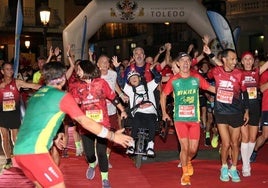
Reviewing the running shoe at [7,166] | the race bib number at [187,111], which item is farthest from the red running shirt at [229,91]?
the running shoe at [7,166]

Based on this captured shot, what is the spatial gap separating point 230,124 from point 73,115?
3346 mm

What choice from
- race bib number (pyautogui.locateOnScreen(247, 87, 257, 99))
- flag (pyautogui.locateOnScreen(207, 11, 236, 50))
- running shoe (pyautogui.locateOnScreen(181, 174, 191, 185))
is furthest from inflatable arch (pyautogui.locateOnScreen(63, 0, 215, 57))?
running shoe (pyautogui.locateOnScreen(181, 174, 191, 185))

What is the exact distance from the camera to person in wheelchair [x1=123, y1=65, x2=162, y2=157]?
27.7 ft

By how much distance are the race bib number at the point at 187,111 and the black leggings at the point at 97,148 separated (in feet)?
3.92

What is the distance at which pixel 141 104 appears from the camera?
8.45m

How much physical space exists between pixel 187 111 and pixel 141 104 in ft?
4.79

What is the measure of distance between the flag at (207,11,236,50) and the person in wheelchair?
4147 millimetres

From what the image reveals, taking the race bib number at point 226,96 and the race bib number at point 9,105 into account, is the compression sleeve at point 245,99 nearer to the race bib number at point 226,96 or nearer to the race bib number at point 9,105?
the race bib number at point 226,96

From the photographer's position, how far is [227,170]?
23.9 feet

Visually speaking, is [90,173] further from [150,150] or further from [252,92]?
[252,92]

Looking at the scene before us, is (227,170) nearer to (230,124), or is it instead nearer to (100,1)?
(230,124)

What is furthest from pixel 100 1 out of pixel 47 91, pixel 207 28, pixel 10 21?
pixel 10 21

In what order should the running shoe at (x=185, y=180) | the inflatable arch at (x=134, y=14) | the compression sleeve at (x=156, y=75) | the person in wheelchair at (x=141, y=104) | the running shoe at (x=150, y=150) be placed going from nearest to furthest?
1. the running shoe at (x=185, y=180)
2. the person in wheelchair at (x=141, y=104)
3. the running shoe at (x=150, y=150)
4. the compression sleeve at (x=156, y=75)
5. the inflatable arch at (x=134, y=14)

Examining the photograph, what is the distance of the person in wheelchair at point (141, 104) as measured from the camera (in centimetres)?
845
